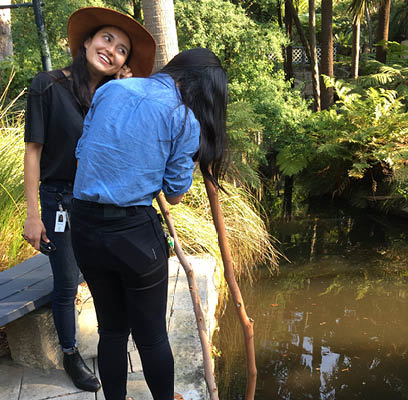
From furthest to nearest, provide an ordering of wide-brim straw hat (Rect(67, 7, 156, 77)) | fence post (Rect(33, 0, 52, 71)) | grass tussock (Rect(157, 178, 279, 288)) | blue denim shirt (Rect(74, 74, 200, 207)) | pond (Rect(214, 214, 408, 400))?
grass tussock (Rect(157, 178, 279, 288)), fence post (Rect(33, 0, 52, 71)), pond (Rect(214, 214, 408, 400)), wide-brim straw hat (Rect(67, 7, 156, 77)), blue denim shirt (Rect(74, 74, 200, 207))

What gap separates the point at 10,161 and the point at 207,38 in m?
4.18

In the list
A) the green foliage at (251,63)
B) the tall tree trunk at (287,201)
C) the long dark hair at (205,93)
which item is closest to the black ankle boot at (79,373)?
the long dark hair at (205,93)

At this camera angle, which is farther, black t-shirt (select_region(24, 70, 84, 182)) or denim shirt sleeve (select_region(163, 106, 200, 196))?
black t-shirt (select_region(24, 70, 84, 182))

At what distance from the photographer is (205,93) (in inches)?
63.1

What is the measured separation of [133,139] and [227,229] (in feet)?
10.5

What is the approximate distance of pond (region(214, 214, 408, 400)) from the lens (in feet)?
10.9

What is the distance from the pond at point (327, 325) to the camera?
131 inches

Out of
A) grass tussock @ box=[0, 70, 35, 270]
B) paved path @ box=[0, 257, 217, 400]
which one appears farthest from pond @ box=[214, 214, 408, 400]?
grass tussock @ box=[0, 70, 35, 270]

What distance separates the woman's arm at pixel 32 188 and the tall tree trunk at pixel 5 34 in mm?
7520

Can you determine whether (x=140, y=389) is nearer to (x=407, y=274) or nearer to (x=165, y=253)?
(x=165, y=253)

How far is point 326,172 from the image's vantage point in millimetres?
8117

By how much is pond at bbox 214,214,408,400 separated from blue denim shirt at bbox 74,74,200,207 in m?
2.11

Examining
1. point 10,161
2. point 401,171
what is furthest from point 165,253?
point 401,171

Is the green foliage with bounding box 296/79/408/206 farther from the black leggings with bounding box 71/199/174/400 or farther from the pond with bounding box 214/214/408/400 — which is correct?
the black leggings with bounding box 71/199/174/400
